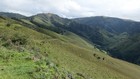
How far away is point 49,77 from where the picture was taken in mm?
26500

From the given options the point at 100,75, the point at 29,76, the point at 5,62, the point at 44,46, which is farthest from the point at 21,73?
the point at 44,46

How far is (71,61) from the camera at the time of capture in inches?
2350

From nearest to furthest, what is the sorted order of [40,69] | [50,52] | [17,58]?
[40,69], [17,58], [50,52]

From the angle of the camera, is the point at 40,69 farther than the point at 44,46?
No

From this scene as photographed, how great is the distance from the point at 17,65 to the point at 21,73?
3161mm

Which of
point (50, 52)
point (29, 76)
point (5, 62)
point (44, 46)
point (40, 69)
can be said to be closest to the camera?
point (29, 76)

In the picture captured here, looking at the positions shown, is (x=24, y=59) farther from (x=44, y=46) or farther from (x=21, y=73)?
(x=44, y=46)

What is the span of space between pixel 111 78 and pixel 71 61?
8.88 metres

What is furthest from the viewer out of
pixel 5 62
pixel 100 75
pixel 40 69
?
pixel 100 75

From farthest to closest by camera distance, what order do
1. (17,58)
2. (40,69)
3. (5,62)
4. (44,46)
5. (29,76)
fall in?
(44,46) < (17,58) < (5,62) < (40,69) < (29,76)

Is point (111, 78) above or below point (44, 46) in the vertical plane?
below

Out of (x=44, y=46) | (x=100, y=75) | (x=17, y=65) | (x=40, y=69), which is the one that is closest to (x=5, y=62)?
(x=17, y=65)

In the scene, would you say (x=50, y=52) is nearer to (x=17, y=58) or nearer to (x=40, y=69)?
(x=17, y=58)

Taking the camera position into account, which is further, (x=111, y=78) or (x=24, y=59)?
(x=111, y=78)
